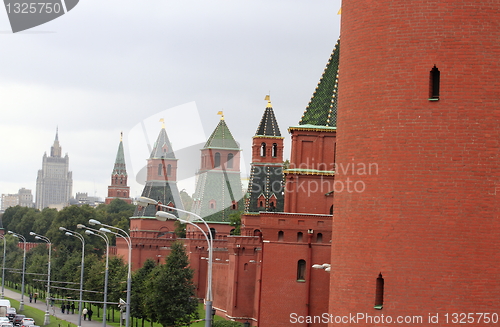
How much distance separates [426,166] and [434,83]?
1911 mm

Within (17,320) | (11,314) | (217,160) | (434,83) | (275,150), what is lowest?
(17,320)

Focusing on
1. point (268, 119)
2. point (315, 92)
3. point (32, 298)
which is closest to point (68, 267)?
point (32, 298)

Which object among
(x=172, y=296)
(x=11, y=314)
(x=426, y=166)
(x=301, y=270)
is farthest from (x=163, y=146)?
(x=426, y=166)

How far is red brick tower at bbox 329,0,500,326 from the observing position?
2019 centimetres

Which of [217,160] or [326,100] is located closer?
[326,100]

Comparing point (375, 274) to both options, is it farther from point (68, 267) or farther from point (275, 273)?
point (68, 267)

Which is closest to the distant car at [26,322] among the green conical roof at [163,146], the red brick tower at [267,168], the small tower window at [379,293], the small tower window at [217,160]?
the red brick tower at [267,168]

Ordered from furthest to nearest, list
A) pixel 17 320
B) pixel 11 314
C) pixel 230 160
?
pixel 230 160, pixel 11 314, pixel 17 320

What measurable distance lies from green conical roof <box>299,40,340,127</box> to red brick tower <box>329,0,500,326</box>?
31753 mm

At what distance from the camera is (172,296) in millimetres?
53469

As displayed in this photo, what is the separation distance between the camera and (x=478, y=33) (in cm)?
2064

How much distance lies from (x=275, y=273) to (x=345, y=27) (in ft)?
104

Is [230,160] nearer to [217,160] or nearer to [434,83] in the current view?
[217,160]

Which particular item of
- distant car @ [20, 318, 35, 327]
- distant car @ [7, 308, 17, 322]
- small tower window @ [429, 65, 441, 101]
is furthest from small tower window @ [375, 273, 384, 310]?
distant car @ [7, 308, 17, 322]
